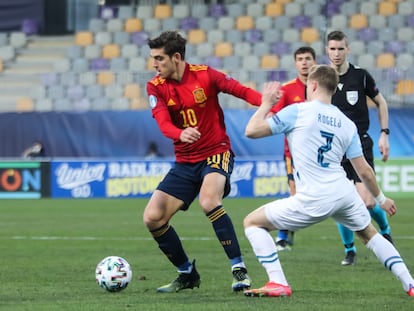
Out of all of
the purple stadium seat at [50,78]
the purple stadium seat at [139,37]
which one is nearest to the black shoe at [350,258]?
the purple stadium seat at [50,78]

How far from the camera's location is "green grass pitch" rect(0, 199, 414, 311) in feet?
27.0

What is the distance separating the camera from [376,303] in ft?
26.6

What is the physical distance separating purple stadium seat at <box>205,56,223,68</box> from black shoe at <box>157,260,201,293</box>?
22088 millimetres

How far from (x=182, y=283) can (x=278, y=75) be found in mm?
19423

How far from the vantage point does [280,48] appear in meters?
31.8

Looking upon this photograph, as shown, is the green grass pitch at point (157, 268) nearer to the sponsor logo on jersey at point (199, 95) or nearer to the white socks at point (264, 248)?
the white socks at point (264, 248)

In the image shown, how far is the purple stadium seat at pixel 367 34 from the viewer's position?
31.3 metres

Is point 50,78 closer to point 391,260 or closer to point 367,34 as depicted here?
point 367,34

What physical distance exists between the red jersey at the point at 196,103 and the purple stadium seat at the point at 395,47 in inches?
867

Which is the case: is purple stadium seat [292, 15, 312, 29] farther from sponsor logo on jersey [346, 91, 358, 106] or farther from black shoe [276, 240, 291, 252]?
sponsor logo on jersey [346, 91, 358, 106]

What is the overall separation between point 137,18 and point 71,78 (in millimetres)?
4445

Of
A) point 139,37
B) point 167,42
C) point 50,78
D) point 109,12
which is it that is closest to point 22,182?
point 50,78

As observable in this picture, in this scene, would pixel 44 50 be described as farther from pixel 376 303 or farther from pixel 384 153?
pixel 376 303

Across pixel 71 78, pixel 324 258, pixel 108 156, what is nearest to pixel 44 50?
pixel 71 78
